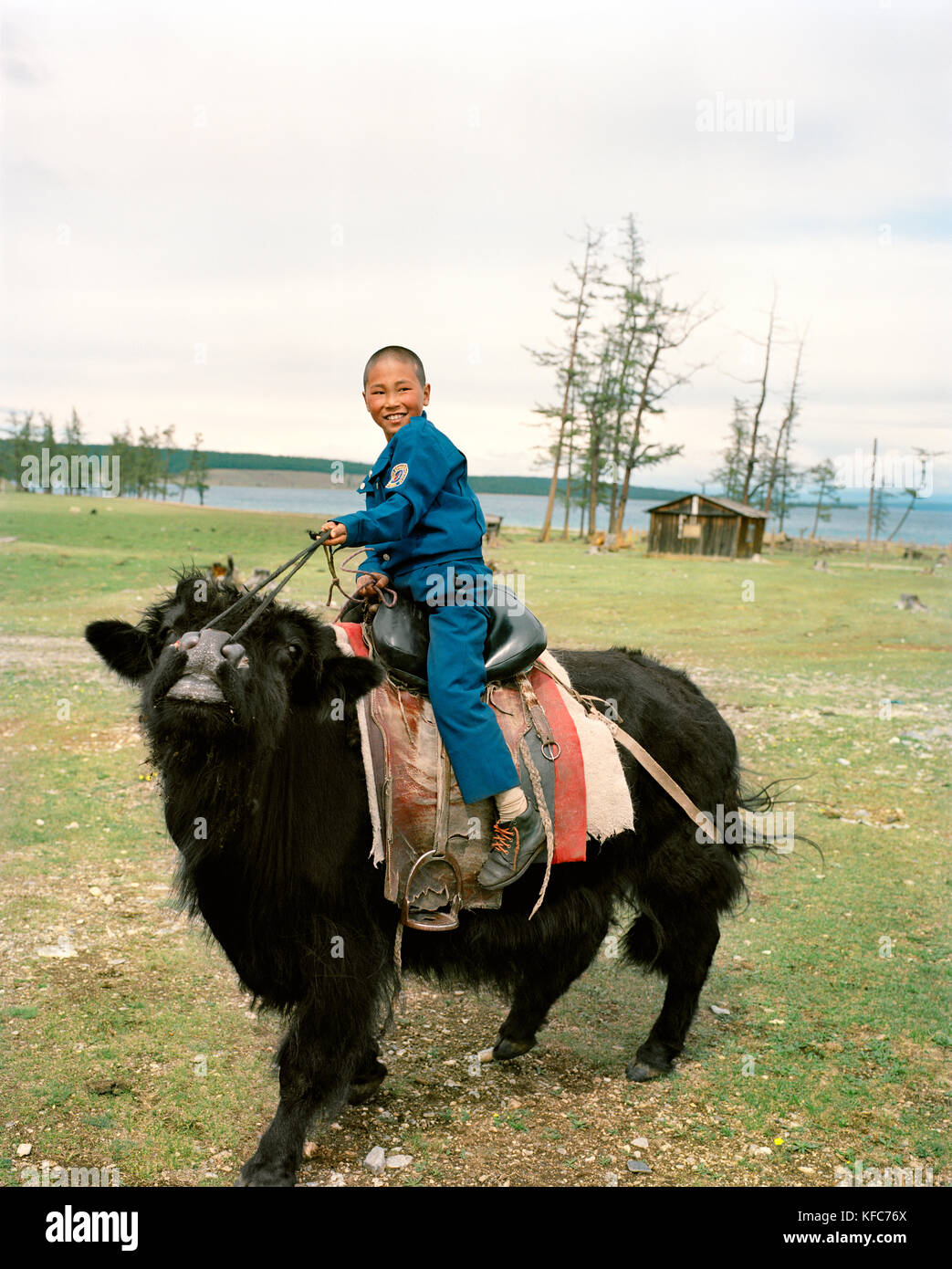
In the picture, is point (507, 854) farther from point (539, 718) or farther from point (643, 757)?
point (643, 757)

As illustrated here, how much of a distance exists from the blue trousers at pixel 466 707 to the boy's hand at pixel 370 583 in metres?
0.29

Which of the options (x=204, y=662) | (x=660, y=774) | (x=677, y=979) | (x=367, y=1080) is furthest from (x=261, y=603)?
(x=677, y=979)

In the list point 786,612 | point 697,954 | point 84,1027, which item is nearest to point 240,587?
point 84,1027

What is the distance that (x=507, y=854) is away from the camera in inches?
140

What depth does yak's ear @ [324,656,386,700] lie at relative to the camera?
3.00 metres

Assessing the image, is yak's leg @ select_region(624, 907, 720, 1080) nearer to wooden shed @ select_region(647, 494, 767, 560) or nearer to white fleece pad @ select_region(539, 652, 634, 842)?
white fleece pad @ select_region(539, 652, 634, 842)

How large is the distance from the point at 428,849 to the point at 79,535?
37.1m

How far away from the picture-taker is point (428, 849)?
347cm

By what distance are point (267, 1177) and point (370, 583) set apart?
84.6 inches

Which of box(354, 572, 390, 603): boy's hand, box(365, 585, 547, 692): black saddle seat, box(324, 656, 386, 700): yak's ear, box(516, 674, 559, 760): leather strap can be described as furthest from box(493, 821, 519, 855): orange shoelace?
box(354, 572, 390, 603): boy's hand

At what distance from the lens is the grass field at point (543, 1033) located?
3.57m

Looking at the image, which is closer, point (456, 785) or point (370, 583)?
point (456, 785)

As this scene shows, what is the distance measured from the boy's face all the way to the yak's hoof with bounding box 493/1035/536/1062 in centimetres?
282

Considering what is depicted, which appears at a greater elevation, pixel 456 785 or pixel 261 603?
pixel 261 603
